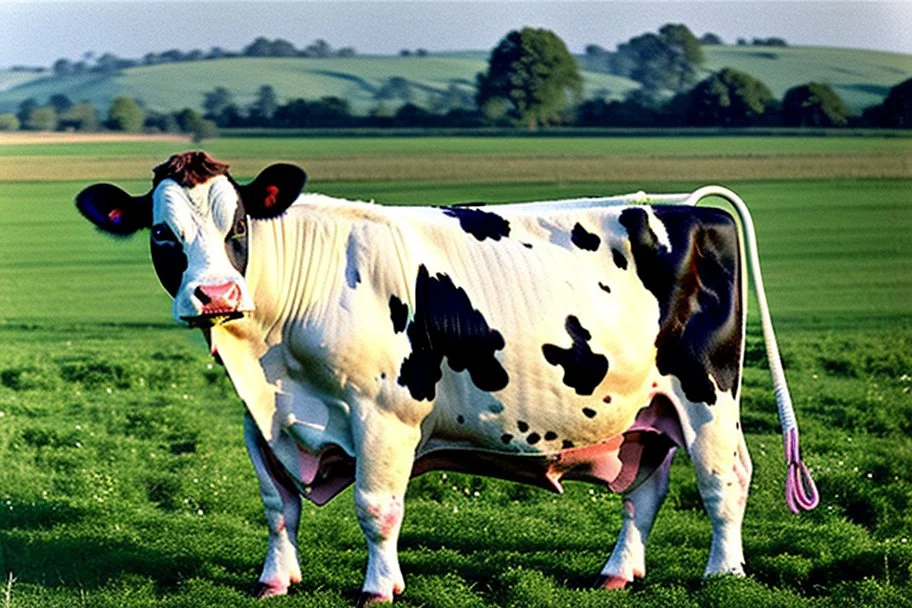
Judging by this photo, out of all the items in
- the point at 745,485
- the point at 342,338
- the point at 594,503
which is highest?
the point at 342,338

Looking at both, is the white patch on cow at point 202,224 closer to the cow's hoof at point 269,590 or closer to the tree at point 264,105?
the cow's hoof at point 269,590

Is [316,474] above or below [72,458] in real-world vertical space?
above

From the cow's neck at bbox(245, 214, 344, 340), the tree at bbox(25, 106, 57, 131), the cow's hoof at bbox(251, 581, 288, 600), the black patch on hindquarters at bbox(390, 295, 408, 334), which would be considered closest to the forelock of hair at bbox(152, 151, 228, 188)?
the cow's neck at bbox(245, 214, 344, 340)

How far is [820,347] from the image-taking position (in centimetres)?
1445

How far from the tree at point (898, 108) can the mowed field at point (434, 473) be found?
358 millimetres

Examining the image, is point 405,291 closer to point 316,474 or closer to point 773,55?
point 316,474

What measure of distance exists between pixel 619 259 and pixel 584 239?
0.17 meters

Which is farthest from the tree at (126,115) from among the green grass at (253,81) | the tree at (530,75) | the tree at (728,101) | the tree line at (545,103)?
the tree at (728,101)

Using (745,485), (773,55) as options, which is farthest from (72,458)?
(773,55)

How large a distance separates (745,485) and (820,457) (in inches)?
138

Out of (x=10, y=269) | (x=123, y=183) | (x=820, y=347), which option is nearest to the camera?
(x=820, y=347)

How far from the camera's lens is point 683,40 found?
2170cm

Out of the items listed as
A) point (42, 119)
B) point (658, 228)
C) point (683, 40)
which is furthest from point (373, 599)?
→ point (42, 119)

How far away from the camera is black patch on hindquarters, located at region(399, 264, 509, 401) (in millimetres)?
6191
